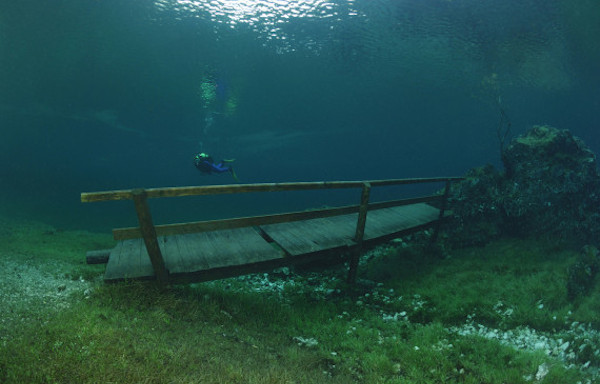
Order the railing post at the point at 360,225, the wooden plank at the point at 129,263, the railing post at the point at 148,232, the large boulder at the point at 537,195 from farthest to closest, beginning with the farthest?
the large boulder at the point at 537,195 < the railing post at the point at 360,225 < the wooden plank at the point at 129,263 < the railing post at the point at 148,232

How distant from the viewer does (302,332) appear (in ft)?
13.7

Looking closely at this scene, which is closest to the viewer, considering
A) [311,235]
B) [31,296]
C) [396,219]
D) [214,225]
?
[31,296]

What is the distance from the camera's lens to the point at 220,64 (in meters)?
19.0

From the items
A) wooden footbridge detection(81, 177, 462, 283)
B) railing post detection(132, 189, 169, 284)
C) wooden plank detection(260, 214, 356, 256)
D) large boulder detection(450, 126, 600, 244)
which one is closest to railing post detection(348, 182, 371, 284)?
wooden footbridge detection(81, 177, 462, 283)

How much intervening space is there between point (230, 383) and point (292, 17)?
16451mm

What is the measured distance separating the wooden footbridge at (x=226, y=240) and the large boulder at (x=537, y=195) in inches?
181

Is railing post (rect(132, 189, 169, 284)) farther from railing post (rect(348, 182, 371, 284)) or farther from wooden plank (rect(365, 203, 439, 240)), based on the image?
wooden plank (rect(365, 203, 439, 240))

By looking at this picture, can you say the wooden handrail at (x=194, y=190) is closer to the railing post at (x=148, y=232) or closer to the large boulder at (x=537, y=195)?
the railing post at (x=148, y=232)

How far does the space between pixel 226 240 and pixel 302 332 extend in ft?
7.75

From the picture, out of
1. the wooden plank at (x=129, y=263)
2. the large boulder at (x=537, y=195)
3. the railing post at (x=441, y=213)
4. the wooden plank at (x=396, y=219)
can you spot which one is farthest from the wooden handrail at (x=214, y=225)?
the large boulder at (x=537, y=195)

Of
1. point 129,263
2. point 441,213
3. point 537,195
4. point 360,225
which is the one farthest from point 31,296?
point 537,195

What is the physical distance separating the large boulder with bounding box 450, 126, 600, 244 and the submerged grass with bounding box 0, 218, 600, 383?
8.56ft

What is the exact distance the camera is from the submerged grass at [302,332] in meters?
2.43

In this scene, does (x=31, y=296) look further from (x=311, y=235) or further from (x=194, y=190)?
(x=311, y=235)
